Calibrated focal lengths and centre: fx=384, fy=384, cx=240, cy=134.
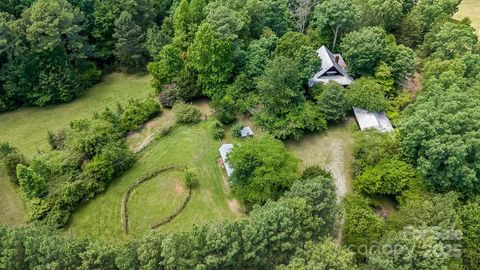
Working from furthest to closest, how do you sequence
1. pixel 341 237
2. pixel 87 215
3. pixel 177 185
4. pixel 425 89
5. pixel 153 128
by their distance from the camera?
pixel 153 128, pixel 425 89, pixel 177 185, pixel 87 215, pixel 341 237

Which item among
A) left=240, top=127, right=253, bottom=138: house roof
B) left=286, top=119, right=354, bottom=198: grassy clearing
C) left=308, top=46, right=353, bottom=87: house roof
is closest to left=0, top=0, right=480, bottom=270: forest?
left=286, top=119, right=354, bottom=198: grassy clearing

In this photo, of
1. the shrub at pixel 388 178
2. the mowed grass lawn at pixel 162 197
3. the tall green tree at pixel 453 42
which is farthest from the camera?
the tall green tree at pixel 453 42

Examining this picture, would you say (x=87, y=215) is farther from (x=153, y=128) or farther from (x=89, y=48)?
(x=89, y=48)

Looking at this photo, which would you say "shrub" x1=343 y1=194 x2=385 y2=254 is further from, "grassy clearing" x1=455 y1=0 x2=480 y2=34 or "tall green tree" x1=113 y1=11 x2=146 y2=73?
"grassy clearing" x1=455 y1=0 x2=480 y2=34

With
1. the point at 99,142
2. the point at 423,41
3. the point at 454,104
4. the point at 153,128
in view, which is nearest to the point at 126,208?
the point at 99,142

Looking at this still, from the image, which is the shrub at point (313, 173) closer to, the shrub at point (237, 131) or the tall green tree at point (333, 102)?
the tall green tree at point (333, 102)

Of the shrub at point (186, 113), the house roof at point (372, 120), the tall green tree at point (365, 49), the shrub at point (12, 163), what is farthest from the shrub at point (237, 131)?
the shrub at point (12, 163)
